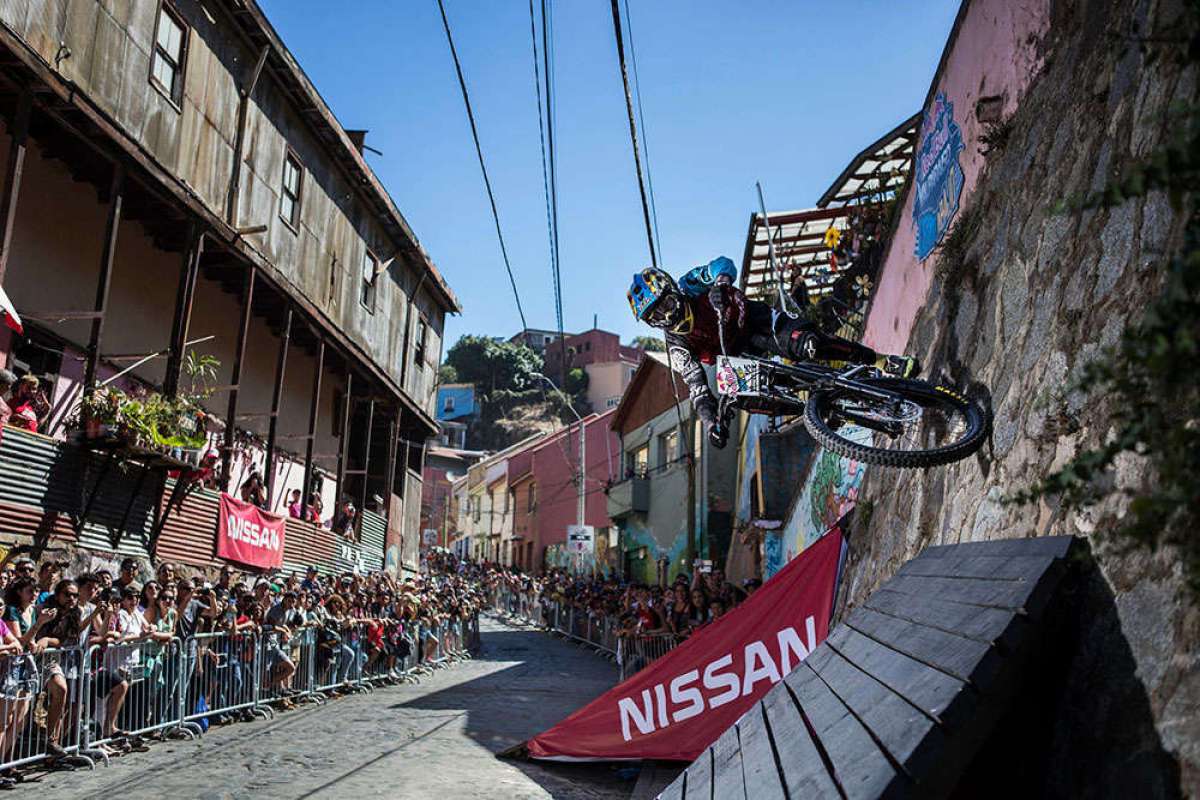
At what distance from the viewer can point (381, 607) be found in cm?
1766

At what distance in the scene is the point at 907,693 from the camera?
3324 mm

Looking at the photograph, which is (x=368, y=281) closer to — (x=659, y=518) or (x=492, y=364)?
(x=659, y=518)

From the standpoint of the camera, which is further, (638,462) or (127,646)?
(638,462)

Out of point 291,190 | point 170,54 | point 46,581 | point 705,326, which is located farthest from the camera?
point 291,190

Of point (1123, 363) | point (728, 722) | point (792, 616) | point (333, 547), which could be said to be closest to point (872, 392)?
point (792, 616)

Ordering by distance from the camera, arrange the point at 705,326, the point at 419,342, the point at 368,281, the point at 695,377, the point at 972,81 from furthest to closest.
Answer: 1. the point at 419,342
2. the point at 368,281
3. the point at 972,81
4. the point at 695,377
5. the point at 705,326

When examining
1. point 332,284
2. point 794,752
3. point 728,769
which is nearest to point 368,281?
point 332,284

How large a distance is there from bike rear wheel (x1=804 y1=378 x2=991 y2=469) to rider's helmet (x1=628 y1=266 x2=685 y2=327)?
1.28m

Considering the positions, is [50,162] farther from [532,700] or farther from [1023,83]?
[1023,83]

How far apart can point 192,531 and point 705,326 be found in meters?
10.5

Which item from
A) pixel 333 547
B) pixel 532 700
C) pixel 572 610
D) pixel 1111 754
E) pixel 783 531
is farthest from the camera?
pixel 572 610

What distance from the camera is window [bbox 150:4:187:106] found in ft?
48.8

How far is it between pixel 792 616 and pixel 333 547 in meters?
15.4

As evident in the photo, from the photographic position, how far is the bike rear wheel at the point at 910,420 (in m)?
5.99
